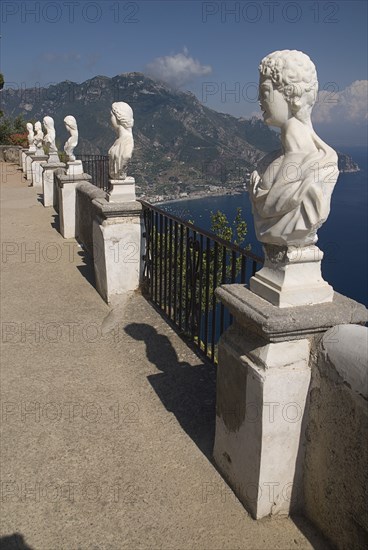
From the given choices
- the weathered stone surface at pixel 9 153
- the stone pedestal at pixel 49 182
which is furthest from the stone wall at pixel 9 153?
the stone pedestal at pixel 49 182

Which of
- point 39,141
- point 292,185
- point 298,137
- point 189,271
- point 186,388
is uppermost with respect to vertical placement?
point 39,141

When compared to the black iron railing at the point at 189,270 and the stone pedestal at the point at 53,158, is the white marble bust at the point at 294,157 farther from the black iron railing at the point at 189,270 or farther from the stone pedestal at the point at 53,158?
the stone pedestal at the point at 53,158

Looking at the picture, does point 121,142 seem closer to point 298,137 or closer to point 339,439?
point 298,137

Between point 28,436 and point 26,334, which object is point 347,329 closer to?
point 28,436

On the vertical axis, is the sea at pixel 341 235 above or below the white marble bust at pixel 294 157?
below

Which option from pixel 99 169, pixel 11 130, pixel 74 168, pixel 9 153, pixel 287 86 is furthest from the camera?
pixel 11 130

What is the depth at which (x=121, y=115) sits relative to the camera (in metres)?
6.02

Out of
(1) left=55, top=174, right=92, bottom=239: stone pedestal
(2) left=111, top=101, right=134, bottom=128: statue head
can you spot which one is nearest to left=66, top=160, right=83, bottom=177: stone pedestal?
(1) left=55, top=174, right=92, bottom=239: stone pedestal

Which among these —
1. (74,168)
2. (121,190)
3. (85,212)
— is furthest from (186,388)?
(74,168)

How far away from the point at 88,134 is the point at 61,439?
278 feet

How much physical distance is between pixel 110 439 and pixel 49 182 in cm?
1081

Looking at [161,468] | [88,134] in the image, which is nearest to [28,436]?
[161,468]

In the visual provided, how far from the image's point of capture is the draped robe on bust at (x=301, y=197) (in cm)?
229

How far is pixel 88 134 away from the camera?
8269 cm
